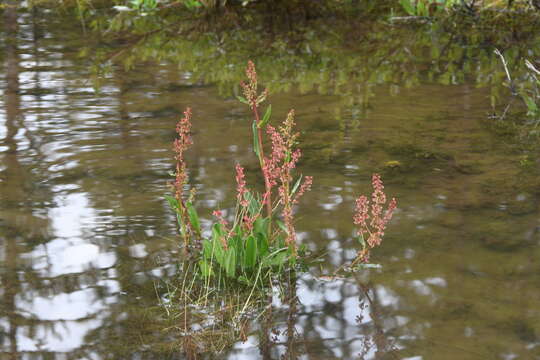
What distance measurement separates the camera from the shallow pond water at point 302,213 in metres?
2.85

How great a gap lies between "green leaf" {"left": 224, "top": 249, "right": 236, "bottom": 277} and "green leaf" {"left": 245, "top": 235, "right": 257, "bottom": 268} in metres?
0.07

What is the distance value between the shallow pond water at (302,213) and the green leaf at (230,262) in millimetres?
Result: 268

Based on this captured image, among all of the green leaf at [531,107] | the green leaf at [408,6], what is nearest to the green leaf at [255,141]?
the green leaf at [531,107]

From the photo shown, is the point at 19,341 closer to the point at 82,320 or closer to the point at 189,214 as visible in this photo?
the point at 82,320

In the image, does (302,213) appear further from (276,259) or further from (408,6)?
(408,6)

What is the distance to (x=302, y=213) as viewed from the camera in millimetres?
3879

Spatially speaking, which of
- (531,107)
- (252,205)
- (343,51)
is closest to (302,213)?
(252,205)

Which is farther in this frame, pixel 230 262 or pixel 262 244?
pixel 262 244

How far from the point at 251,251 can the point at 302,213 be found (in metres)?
0.72

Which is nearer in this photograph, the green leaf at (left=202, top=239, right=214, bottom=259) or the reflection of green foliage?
the green leaf at (left=202, top=239, right=214, bottom=259)

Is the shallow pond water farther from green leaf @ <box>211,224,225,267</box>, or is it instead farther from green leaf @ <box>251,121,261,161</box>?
green leaf @ <box>251,121,261,161</box>

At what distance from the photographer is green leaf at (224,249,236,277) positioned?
3144 millimetres

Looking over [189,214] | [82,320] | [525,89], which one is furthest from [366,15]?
[82,320]

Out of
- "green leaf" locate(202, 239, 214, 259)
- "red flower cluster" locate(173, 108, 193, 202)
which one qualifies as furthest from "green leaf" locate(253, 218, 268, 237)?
"red flower cluster" locate(173, 108, 193, 202)
